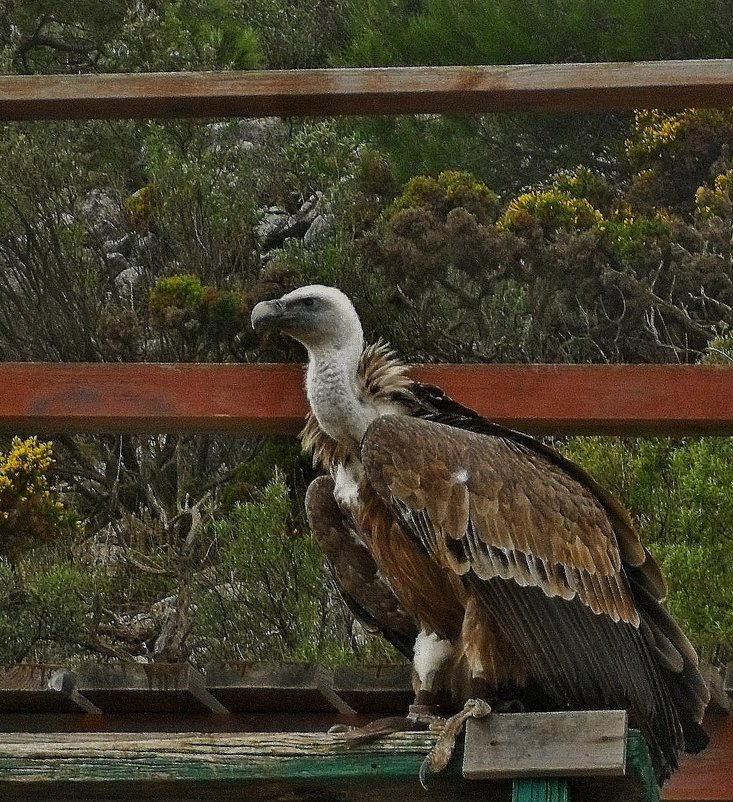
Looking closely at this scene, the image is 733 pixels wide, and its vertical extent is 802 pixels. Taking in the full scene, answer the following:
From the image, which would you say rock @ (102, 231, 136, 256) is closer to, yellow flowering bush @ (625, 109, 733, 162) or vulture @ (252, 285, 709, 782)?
yellow flowering bush @ (625, 109, 733, 162)

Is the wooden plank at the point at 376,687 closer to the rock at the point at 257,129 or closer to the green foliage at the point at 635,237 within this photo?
the green foliage at the point at 635,237

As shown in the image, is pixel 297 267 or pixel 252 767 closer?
pixel 252 767

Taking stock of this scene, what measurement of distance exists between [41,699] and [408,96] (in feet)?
6.75

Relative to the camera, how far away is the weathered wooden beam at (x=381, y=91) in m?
5.18

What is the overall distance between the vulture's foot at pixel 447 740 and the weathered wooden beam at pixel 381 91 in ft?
6.88

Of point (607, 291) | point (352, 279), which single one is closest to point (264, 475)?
point (352, 279)

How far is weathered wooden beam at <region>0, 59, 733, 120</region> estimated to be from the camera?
518 cm

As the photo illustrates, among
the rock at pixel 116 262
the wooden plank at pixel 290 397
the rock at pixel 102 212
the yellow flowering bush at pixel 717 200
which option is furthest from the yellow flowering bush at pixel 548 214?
the wooden plank at pixel 290 397

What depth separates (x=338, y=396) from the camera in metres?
4.59

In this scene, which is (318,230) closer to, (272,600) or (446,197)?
(446,197)

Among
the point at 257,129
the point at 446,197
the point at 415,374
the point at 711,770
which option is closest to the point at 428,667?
the point at 415,374

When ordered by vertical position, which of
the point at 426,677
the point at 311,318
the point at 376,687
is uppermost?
the point at 311,318

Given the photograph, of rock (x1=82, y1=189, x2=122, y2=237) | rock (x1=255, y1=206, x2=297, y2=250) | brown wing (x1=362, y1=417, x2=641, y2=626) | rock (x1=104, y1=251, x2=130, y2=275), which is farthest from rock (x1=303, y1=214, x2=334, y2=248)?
brown wing (x1=362, y1=417, x2=641, y2=626)

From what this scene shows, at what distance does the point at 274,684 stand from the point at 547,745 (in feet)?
5.27
